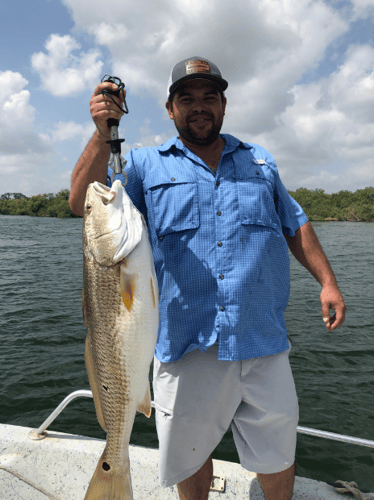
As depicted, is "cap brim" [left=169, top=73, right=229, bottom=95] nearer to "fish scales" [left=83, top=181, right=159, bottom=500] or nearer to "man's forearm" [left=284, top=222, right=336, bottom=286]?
"fish scales" [left=83, top=181, right=159, bottom=500]

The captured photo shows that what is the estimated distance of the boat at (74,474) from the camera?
258cm

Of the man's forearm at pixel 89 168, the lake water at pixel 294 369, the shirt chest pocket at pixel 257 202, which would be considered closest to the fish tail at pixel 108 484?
the man's forearm at pixel 89 168

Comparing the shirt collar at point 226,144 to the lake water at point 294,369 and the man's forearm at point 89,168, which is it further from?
the lake water at point 294,369

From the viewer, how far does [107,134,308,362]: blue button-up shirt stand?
201 cm

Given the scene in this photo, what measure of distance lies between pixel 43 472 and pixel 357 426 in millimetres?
4737

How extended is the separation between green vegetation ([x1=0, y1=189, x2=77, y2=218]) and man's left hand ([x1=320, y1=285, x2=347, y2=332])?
81587mm

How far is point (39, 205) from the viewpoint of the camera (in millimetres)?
88625

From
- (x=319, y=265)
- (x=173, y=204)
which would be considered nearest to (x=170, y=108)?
(x=173, y=204)

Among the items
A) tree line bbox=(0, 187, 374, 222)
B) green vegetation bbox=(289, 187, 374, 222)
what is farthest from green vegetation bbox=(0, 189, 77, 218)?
green vegetation bbox=(289, 187, 374, 222)

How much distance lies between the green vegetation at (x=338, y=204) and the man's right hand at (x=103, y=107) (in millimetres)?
72169

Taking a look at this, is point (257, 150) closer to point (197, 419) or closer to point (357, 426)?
point (197, 419)

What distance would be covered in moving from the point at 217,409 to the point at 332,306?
957 millimetres

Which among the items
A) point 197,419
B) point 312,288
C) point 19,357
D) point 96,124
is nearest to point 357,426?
point 197,419

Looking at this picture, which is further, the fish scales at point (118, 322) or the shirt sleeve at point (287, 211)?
the shirt sleeve at point (287, 211)
